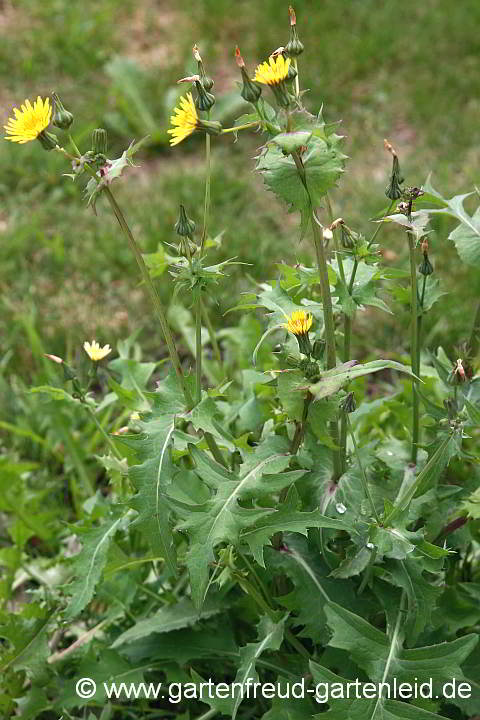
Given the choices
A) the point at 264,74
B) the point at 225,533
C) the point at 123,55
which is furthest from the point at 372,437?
the point at 123,55

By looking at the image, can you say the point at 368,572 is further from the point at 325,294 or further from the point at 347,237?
the point at 347,237

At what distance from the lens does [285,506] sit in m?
1.87

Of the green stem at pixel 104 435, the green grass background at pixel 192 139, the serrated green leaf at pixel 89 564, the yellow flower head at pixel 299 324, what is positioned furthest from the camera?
the green grass background at pixel 192 139

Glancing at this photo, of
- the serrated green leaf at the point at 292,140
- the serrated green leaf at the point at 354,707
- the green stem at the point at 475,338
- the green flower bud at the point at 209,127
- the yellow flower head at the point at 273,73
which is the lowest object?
the serrated green leaf at the point at 354,707

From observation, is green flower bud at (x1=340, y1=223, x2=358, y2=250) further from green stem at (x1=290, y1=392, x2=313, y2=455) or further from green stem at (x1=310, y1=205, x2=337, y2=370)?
green stem at (x1=290, y1=392, x2=313, y2=455)

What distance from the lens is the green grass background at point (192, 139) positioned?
3752 mm

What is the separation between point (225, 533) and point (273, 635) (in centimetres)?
38

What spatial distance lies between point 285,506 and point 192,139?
11.1 ft

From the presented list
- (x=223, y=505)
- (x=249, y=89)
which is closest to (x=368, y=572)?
(x=223, y=505)

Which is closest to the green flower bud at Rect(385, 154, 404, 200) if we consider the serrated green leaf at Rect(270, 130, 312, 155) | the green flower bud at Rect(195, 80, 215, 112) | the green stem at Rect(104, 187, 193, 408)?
the serrated green leaf at Rect(270, 130, 312, 155)

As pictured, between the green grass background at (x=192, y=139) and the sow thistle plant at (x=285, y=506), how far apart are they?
1.27 metres

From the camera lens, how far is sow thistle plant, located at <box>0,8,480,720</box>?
1728mm

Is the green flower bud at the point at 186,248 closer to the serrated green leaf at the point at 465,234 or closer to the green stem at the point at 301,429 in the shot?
the green stem at the point at 301,429

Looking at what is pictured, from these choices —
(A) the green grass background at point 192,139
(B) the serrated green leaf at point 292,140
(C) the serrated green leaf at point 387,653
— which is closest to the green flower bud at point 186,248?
(B) the serrated green leaf at point 292,140
